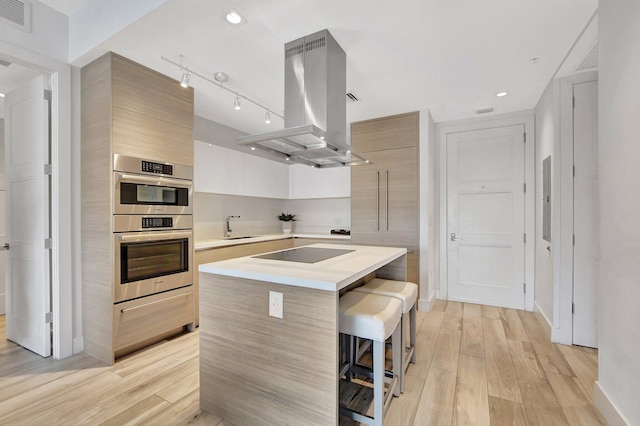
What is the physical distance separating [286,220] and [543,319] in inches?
153

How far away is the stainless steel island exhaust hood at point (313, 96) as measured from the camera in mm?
2121

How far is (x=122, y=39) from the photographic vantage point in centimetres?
212

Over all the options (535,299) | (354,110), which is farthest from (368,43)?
(535,299)

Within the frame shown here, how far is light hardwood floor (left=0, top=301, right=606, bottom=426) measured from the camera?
5.68ft

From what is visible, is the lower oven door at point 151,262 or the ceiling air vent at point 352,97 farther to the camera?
the ceiling air vent at point 352,97

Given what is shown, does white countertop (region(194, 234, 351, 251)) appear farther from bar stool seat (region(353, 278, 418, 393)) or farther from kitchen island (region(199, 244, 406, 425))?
bar stool seat (region(353, 278, 418, 393))

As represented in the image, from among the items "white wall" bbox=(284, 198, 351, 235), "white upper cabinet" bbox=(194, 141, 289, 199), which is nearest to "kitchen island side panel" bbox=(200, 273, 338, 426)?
"white upper cabinet" bbox=(194, 141, 289, 199)

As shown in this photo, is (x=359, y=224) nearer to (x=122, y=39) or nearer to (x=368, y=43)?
(x=368, y=43)

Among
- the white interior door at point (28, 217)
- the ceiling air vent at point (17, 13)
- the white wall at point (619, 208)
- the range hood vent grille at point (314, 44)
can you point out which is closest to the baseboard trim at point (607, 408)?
the white wall at point (619, 208)

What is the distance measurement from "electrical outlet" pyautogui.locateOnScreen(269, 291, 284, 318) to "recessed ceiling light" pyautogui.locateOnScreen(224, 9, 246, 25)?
5.76 feet

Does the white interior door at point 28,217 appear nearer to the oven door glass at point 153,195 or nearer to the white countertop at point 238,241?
the oven door glass at point 153,195

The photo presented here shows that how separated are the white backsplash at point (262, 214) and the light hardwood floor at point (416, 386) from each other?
64.7 inches

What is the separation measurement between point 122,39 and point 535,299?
4.88 meters

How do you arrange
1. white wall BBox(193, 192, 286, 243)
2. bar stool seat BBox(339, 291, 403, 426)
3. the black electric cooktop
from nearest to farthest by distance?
bar stool seat BBox(339, 291, 403, 426) → the black electric cooktop → white wall BBox(193, 192, 286, 243)
